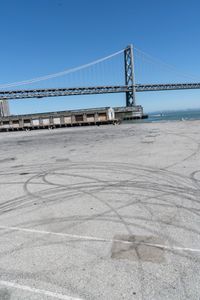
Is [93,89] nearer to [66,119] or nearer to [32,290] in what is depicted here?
[66,119]

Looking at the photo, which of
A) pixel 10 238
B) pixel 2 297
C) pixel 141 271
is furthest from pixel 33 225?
pixel 141 271

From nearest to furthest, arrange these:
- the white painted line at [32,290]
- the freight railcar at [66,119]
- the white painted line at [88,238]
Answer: the white painted line at [32,290]
the white painted line at [88,238]
the freight railcar at [66,119]

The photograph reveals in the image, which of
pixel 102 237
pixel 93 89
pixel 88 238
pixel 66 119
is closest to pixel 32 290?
pixel 88 238

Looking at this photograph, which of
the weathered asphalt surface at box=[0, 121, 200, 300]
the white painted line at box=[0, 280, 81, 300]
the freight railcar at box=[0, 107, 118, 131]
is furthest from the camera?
the freight railcar at box=[0, 107, 118, 131]

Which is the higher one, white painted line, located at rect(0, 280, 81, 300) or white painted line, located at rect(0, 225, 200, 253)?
white painted line, located at rect(0, 280, 81, 300)

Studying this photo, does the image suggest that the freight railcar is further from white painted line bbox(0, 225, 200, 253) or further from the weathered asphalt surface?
white painted line bbox(0, 225, 200, 253)

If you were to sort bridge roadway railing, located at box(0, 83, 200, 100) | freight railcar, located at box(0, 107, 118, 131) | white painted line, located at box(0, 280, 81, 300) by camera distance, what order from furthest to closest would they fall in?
bridge roadway railing, located at box(0, 83, 200, 100) → freight railcar, located at box(0, 107, 118, 131) → white painted line, located at box(0, 280, 81, 300)

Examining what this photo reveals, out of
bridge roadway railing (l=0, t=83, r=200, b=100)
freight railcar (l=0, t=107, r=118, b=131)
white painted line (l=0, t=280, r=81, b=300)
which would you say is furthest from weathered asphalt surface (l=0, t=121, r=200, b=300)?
bridge roadway railing (l=0, t=83, r=200, b=100)

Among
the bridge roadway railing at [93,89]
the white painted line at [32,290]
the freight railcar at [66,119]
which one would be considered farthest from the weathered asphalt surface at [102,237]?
the bridge roadway railing at [93,89]

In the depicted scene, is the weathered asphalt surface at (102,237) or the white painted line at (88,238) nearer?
the weathered asphalt surface at (102,237)

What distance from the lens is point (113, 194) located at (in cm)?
599

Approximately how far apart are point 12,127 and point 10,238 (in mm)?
55909

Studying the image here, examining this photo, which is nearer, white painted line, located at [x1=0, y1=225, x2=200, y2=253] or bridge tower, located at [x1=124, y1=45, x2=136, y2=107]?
white painted line, located at [x1=0, y1=225, x2=200, y2=253]

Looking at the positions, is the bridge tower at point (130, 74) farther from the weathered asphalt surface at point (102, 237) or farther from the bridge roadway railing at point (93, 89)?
the weathered asphalt surface at point (102, 237)
